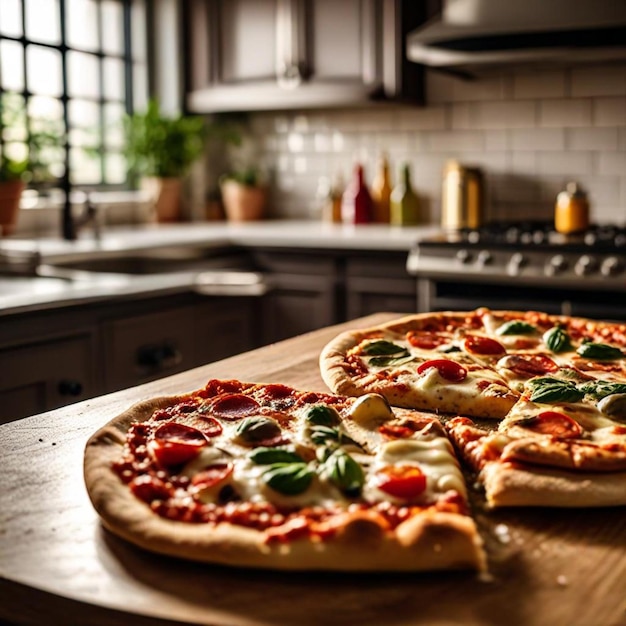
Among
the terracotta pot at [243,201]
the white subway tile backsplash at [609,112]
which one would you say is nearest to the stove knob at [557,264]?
the white subway tile backsplash at [609,112]

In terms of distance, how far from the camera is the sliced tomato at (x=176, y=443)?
3.80 ft

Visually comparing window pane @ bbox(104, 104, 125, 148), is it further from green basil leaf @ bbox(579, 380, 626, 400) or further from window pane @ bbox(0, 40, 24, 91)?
green basil leaf @ bbox(579, 380, 626, 400)

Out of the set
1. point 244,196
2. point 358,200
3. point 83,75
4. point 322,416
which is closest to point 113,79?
point 83,75

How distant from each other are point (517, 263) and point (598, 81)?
1199 mm

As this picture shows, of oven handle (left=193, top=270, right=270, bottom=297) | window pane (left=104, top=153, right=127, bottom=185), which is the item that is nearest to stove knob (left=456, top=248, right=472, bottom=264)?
oven handle (left=193, top=270, right=270, bottom=297)

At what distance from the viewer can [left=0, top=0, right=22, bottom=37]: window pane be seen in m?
4.02

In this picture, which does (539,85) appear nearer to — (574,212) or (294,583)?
(574,212)

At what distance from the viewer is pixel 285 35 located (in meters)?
4.30

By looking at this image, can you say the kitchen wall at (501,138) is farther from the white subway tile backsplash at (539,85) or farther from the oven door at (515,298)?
the oven door at (515,298)

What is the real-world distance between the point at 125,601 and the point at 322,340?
48.7 inches

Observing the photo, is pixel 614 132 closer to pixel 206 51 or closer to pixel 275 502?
pixel 206 51

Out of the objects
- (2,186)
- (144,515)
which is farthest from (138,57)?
(144,515)

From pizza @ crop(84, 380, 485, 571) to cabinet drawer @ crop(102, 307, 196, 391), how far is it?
4.37 ft

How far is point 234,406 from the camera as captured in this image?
1.37 metres
